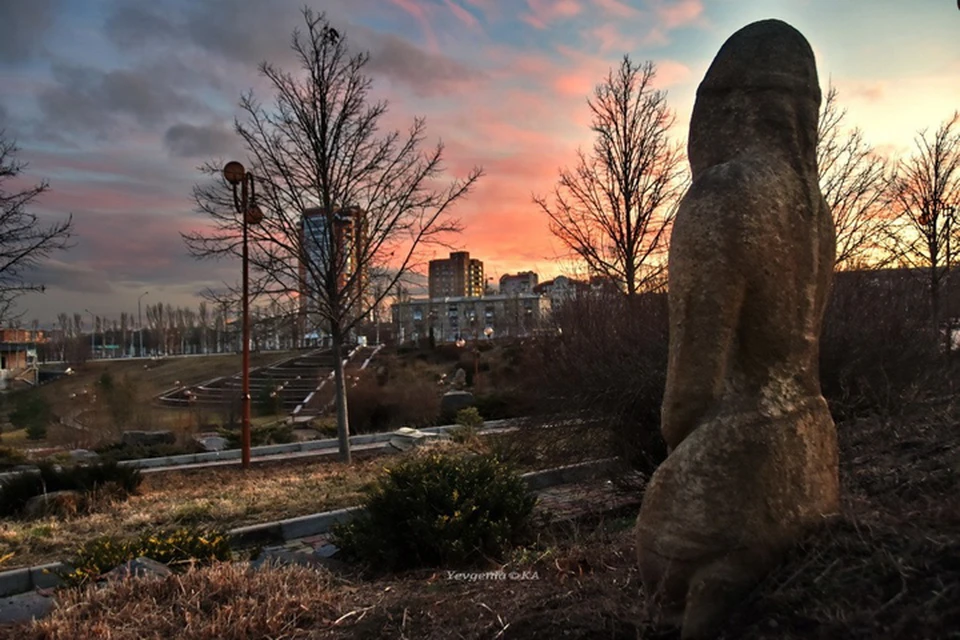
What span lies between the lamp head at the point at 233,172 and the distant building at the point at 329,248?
4.53 ft

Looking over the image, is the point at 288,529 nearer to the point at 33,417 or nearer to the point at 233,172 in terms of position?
the point at 233,172

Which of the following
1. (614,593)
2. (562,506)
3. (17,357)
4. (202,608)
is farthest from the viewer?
(17,357)

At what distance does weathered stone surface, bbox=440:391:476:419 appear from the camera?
66.2 ft

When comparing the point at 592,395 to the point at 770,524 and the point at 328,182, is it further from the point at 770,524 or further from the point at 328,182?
the point at 328,182

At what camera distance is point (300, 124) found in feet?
43.0

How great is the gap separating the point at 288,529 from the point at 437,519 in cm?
298

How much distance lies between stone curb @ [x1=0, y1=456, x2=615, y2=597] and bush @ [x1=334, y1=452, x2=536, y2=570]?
47 cm

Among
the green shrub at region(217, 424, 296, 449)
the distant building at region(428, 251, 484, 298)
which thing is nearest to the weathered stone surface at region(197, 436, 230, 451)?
the green shrub at region(217, 424, 296, 449)

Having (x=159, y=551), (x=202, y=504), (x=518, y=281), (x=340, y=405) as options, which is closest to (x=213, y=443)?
(x=340, y=405)

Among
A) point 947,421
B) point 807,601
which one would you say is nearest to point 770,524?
point 807,601

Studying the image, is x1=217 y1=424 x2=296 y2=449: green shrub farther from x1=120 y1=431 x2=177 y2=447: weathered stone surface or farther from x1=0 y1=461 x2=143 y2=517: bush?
x1=0 y1=461 x2=143 y2=517: bush

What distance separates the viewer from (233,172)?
1250 cm

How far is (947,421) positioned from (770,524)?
4.21 meters

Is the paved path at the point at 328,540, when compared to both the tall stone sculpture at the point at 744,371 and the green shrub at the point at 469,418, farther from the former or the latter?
the green shrub at the point at 469,418
